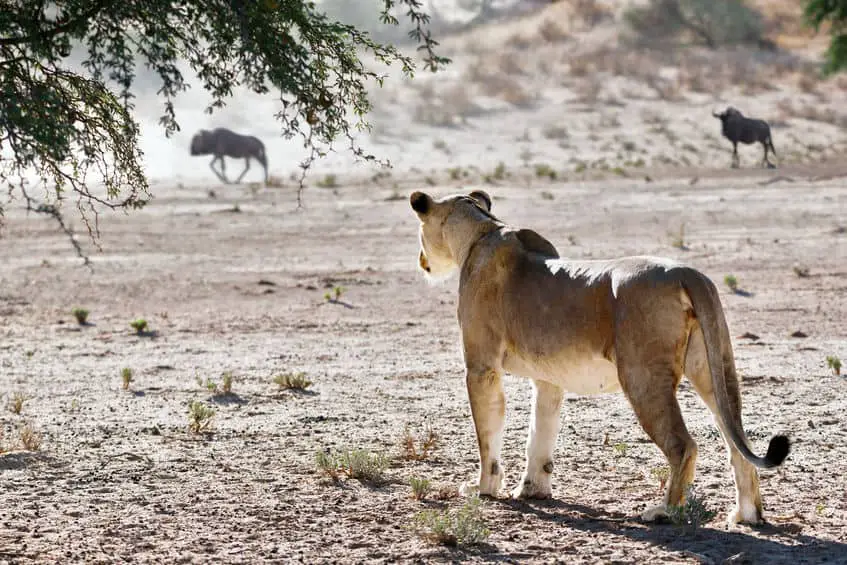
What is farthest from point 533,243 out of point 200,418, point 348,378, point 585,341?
point 348,378

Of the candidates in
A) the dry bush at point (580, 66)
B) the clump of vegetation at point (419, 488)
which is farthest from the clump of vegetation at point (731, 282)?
the dry bush at point (580, 66)

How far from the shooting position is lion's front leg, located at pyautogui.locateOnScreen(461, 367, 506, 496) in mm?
7941

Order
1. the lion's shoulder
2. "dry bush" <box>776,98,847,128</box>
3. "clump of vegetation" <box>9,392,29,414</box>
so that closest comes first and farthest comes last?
the lion's shoulder
"clump of vegetation" <box>9,392,29,414</box>
"dry bush" <box>776,98,847,128</box>

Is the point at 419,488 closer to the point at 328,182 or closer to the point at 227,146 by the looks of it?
the point at 328,182

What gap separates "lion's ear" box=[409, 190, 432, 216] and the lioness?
0.04ft

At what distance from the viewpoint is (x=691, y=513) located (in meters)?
7.07


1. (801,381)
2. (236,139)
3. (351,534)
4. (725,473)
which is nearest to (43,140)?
(351,534)

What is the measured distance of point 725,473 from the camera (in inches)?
346

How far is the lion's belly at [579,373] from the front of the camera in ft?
23.9

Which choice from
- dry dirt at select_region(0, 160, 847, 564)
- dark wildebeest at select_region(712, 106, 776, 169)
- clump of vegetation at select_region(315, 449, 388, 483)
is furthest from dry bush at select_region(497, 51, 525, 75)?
clump of vegetation at select_region(315, 449, 388, 483)

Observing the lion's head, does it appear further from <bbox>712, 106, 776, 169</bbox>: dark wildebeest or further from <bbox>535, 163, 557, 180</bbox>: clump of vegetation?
<bbox>712, 106, 776, 169</bbox>: dark wildebeest

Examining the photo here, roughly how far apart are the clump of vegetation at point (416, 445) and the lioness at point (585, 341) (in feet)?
4.00

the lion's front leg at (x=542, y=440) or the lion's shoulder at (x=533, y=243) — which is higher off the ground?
the lion's shoulder at (x=533, y=243)

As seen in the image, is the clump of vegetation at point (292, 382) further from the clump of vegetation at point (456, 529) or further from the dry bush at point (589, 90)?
the dry bush at point (589, 90)
